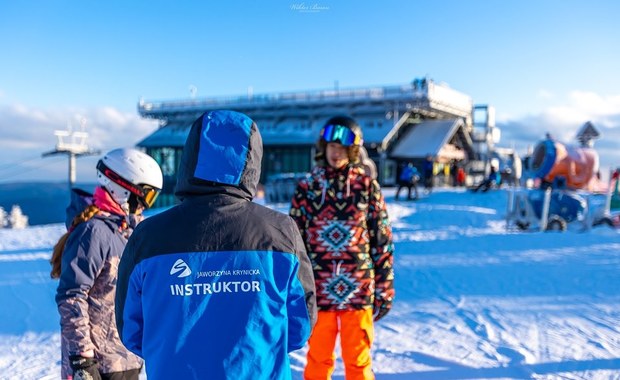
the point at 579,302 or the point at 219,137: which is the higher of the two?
the point at 219,137

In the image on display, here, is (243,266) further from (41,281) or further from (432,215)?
(432,215)

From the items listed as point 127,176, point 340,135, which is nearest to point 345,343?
point 340,135

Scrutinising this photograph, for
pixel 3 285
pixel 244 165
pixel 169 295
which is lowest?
pixel 3 285

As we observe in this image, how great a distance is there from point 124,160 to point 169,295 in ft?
3.95

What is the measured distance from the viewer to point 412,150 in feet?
95.7

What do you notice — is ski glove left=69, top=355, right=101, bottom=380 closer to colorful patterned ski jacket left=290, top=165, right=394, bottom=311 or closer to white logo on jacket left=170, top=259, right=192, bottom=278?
white logo on jacket left=170, top=259, right=192, bottom=278

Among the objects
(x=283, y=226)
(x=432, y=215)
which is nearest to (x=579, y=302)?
(x=283, y=226)

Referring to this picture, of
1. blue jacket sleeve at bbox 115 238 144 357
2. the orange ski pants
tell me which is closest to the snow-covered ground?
the orange ski pants

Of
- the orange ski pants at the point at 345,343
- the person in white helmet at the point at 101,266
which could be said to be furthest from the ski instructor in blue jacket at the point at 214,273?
the orange ski pants at the point at 345,343

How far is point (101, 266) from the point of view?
2195 millimetres

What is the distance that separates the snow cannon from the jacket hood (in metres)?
13.3

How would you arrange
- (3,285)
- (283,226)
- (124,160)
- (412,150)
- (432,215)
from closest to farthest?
(283,226), (124,160), (3,285), (432,215), (412,150)

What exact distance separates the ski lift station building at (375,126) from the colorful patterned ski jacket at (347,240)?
25.7 metres

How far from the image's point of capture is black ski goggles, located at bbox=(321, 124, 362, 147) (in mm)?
2805
